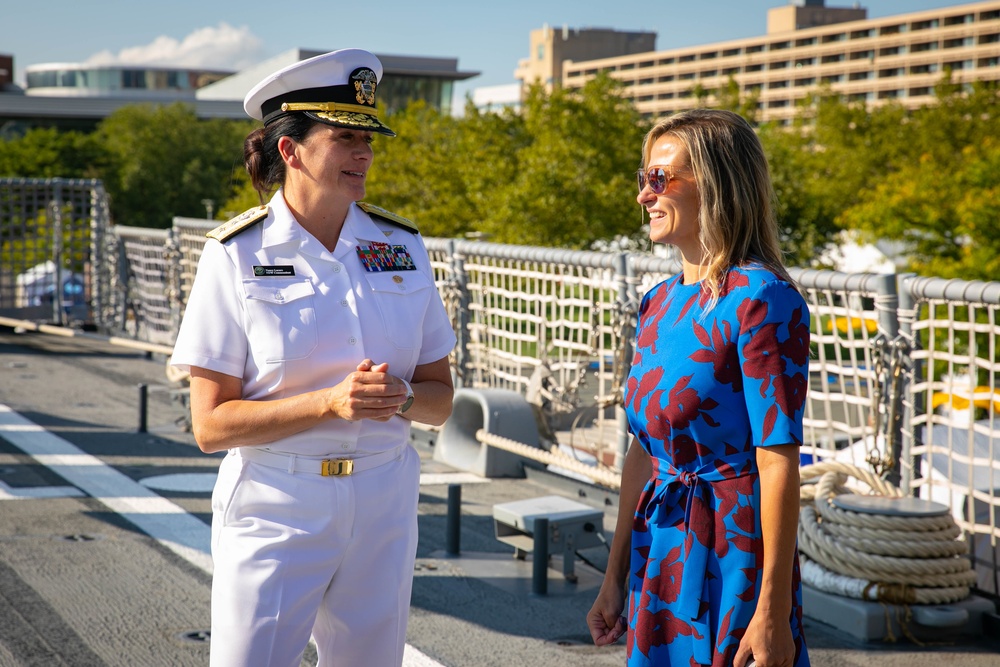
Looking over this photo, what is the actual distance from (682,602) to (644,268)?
4.69m

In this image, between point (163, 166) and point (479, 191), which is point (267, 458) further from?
point (163, 166)

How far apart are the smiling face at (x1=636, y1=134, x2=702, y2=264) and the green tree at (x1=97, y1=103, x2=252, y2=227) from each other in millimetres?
83156

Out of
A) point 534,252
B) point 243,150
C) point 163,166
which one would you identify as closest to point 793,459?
point 243,150

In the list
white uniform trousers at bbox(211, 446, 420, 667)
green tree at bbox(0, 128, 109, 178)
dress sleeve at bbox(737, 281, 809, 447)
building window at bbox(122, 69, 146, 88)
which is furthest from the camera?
building window at bbox(122, 69, 146, 88)

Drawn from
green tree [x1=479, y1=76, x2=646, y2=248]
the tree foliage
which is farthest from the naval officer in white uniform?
green tree [x1=479, y1=76, x2=646, y2=248]

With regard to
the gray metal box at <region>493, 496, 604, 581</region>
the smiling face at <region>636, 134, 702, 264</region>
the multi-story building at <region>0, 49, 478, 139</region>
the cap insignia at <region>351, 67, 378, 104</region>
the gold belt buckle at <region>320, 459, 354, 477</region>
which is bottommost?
the gray metal box at <region>493, 496, 604, 581</region>

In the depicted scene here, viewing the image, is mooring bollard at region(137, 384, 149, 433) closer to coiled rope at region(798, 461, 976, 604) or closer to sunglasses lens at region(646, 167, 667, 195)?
coiled rope at region(798, 461, 976, 604)

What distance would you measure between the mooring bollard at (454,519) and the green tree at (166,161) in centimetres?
7998

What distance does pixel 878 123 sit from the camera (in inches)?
2029

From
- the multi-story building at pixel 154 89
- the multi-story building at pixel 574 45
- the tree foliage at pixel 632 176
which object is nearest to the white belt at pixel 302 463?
the tree foliage at pixel 632 176

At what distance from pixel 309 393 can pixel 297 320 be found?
0.19 meters

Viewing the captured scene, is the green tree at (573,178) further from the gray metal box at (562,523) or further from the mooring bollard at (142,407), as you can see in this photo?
the gray metal box at (562,523)

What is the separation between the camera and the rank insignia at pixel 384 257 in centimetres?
274

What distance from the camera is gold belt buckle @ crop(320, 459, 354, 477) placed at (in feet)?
8.46
